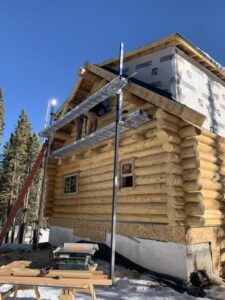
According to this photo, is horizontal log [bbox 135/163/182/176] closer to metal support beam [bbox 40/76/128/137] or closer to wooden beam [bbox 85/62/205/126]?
wooden beam [bbox 85/62/205/126]

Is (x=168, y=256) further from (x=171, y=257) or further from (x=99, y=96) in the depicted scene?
(x=99, y=96)

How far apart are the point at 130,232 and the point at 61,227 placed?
5.92 meters

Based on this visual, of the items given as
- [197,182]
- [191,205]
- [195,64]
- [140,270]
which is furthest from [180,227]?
[195,64]

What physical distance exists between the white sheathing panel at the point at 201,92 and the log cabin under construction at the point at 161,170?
0.05 metres

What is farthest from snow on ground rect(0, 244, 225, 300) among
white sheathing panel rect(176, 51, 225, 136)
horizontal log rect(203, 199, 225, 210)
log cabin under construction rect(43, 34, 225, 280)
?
white sheathing panel rect(176, 51, 225, 136)

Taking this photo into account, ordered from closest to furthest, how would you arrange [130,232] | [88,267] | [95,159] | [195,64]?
1. [88,267]
2. [130,232]
3. [195,64]
4. [95,159]

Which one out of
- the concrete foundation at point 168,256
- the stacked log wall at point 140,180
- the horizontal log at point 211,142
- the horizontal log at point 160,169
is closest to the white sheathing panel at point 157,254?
the concrete foundation at point 168,256

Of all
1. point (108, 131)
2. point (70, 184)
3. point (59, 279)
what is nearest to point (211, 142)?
point (108, 131)

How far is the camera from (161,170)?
8484 millimetres

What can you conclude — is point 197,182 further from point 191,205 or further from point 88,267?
point 88,267

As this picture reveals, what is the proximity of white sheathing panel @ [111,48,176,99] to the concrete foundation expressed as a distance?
5442 mm

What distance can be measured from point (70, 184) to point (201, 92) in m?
8.22

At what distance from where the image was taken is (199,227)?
7.93 metres

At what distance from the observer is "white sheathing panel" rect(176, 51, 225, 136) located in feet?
33.6
